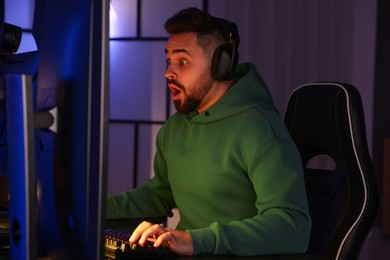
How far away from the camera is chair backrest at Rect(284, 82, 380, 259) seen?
4.55ft

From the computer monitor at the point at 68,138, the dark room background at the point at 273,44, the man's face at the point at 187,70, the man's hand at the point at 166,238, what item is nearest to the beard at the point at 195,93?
the man's face at the point at 187,70

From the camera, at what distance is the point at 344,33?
429 centimetres

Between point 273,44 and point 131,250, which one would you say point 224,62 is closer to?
point 131,250

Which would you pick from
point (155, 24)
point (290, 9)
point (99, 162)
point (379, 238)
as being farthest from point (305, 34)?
point (99, 162)

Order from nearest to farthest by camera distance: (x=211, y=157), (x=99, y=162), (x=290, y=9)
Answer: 1. (x=99, y=162)
2. (x=211, y=157)
3. (x=290, y=9)

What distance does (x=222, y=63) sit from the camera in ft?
4.89

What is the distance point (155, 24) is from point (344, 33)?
1299 millimetres

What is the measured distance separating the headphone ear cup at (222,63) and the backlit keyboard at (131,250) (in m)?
0.53

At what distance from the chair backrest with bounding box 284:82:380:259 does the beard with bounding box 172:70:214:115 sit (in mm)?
250

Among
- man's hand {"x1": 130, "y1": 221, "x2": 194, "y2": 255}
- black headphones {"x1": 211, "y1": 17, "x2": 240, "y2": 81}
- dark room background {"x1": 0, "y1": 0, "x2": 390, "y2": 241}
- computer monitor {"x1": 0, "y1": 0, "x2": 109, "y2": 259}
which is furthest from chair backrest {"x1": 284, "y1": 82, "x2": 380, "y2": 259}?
dark room background {"x1": 0, "y1": 0, "x2": 390, "y2": 241}

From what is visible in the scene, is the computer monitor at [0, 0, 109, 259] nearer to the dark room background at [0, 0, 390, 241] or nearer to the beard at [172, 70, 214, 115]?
the beard at [172, 70, 214, 115]

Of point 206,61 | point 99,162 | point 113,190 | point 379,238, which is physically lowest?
point 379,238

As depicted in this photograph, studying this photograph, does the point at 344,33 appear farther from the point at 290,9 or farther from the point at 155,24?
the point at 155,24

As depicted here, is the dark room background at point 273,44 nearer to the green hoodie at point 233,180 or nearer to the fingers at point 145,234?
the green hoodie at point 233,180
